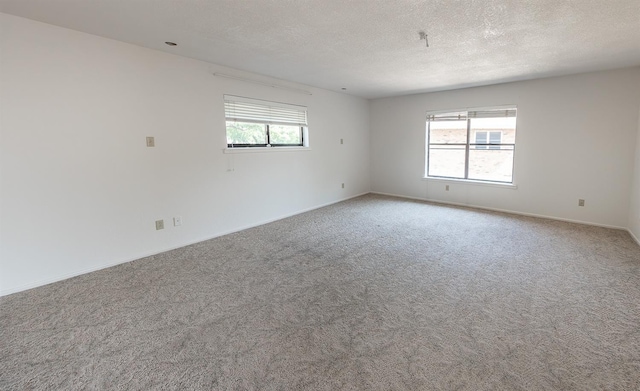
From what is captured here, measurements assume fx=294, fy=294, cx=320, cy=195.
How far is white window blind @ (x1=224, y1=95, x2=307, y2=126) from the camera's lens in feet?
13.8

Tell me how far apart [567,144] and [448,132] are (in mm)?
1926

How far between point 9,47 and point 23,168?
1.03 m

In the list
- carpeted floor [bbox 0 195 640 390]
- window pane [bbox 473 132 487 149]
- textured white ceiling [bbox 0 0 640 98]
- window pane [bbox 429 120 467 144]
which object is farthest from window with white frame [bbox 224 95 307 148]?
window pane [bbox 473 132 487 149]

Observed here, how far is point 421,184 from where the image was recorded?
21.0ft

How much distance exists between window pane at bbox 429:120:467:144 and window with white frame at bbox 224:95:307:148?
8.98 feet

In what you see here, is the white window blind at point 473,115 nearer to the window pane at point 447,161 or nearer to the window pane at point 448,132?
the window pane at point 448,132

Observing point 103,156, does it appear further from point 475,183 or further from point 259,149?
point 475,183

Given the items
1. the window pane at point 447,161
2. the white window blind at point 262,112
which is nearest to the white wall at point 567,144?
the window pane at point 447,161

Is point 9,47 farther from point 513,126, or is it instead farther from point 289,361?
point 513,126

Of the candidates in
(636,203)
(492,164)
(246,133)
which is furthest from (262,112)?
(636,203)

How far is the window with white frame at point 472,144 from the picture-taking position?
5.26 meters

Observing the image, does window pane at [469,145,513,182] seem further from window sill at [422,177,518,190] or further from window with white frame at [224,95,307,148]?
window with white frame at [224,95,307,148]

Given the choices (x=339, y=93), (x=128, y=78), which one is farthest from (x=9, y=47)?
(x=339, y=93)

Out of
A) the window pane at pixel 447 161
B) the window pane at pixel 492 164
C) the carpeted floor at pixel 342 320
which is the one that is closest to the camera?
the carpeted floor at pixel 342 320
